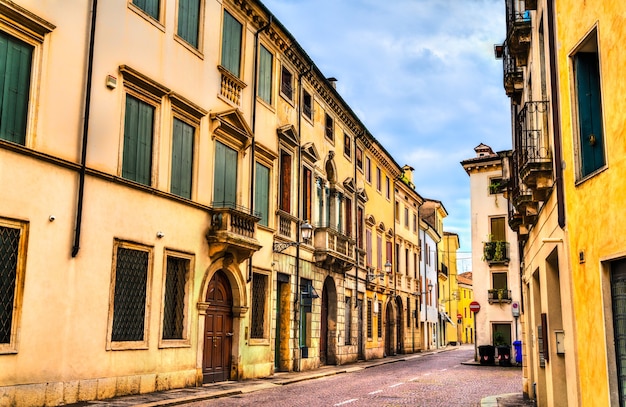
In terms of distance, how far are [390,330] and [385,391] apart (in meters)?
22.9

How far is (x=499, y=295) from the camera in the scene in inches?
1464

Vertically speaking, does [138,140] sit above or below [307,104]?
below

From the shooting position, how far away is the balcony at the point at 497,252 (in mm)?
37000

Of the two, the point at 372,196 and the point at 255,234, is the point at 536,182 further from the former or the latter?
the point at 372,196

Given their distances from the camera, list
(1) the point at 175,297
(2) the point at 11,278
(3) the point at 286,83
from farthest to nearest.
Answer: (3) the point at 286,83, (1) the point at 175,297, (2) the point at 11,278

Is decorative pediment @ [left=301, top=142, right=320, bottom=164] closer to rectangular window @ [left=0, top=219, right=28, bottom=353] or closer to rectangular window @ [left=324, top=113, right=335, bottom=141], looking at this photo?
rectangular window @ [left=324, top=113, right=335, bottom=141]

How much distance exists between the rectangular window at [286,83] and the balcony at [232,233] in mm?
6175

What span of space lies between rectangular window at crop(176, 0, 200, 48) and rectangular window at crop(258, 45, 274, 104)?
399 centimetres

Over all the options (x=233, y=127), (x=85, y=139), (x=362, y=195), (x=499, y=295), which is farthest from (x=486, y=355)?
(x=85, y=139)

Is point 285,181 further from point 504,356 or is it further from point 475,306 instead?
point 504,356

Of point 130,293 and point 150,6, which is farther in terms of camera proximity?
point 150,6

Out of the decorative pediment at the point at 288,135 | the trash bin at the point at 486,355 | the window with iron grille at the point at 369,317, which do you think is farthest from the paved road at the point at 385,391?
the window with iron grille at the point at 369,317

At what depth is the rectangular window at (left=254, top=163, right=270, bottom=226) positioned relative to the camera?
21328 millimetres

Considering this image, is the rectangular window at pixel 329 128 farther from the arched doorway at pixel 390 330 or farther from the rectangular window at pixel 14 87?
the rectangular window at pixel 14 87
